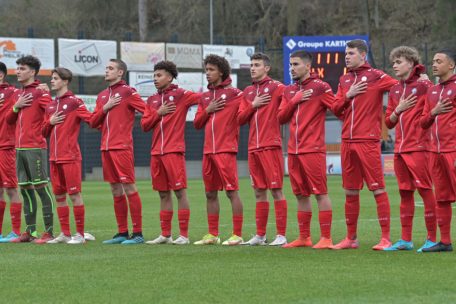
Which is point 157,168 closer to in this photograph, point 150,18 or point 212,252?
point 212,252

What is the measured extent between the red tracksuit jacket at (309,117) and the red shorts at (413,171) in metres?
1.11

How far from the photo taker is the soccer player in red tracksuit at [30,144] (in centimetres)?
1455

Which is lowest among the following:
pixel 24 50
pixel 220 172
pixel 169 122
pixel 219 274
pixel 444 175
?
pixel 219 274

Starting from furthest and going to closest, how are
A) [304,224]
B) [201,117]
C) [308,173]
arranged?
[201,117] → [304,224] → [308,173]

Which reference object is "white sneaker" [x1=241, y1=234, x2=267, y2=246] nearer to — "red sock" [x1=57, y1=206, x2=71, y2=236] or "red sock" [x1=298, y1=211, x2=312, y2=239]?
"red sock" [x1=298, y1=211, x2=312, y2=239]

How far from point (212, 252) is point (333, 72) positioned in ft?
66.1

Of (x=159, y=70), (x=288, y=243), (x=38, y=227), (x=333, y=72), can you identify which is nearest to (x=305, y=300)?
(x=288, y=243)

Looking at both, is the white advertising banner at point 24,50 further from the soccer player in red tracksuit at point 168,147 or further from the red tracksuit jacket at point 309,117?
the red tracksuit jacket at point 309,117

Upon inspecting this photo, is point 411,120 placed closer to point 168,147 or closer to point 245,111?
point 245,111

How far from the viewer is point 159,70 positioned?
46.3 feet

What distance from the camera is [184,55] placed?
47.1m

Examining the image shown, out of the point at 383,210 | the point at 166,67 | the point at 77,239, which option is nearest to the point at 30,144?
the point at 77,239

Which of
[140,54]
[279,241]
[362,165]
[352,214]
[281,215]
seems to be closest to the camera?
[362,165]

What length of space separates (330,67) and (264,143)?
18.9 m
